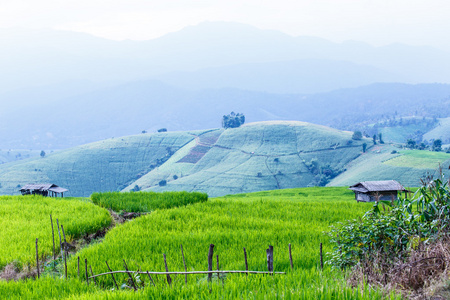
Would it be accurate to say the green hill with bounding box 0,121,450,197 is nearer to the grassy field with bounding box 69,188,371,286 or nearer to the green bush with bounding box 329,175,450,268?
the grassy field with bounding box 69,188,371,286

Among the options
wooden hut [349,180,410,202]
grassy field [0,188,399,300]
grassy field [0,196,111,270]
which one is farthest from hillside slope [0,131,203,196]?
grassy field [0,188,399,300]

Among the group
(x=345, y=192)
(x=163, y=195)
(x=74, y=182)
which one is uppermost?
(x=163, y=195)

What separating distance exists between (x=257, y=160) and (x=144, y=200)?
138 m

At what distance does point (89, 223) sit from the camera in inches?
588

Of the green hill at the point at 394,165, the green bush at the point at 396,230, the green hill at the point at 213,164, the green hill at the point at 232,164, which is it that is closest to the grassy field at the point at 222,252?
the green bush at the point at 396,230

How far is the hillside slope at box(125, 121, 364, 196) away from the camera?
140 meters

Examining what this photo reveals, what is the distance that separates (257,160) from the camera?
156875 millimetres

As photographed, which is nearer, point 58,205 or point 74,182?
point 58,205

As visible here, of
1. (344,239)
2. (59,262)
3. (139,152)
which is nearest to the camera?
(344,239)

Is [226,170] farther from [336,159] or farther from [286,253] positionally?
[286,253]

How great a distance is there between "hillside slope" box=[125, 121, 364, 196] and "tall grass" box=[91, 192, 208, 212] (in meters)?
112

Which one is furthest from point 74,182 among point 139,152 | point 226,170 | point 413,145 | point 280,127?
point 413,145

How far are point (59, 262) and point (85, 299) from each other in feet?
16.8

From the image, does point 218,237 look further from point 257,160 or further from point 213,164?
point 213,164
